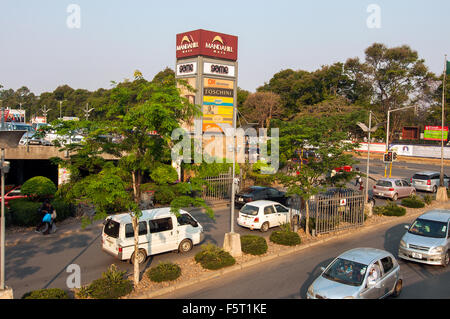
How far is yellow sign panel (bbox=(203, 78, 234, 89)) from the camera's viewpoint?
32.3 meters

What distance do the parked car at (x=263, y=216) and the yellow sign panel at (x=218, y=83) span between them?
17046 millimetres

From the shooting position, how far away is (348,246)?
15.9 m

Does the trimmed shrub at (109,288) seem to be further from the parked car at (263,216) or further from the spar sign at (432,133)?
the spar sign at (432,133)

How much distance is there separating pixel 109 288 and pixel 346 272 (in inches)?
258

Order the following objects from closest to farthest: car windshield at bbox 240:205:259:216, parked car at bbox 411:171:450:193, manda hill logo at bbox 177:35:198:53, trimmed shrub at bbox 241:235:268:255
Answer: trimmed shrub at bbox 241:235:268:255
car windshield at bbox 240:205:259:216
parked car at bbox 411:171:450:193
manda hill logo at bbox 177:35:198:53

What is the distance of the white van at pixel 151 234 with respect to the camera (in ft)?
41.3

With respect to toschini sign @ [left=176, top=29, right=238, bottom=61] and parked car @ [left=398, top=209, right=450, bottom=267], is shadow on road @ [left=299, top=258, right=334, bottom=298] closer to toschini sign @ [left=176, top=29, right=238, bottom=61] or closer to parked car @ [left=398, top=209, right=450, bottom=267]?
parked car @ [left=398, top=209, right=450, bottom=267]

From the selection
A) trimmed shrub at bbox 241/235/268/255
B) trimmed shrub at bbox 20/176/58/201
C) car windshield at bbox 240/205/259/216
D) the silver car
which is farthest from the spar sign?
trimmed shrub at bbox 20/176/58/201

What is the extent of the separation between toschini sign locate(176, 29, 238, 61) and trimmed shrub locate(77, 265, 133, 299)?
81.6ft

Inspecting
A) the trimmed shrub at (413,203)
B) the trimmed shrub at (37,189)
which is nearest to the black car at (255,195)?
the trimmed shrub at (413,203)

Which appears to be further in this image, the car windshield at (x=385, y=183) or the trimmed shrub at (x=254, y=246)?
the car windshield at (x=385, y=183)

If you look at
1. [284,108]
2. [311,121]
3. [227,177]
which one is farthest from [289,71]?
[311,121]

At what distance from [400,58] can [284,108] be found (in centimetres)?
2200

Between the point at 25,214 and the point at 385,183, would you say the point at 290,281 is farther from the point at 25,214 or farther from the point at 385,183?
the point at 385,183
